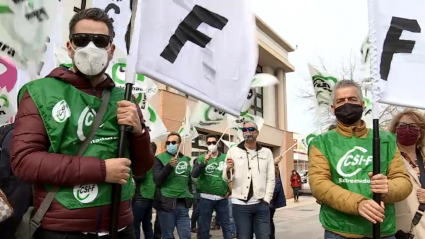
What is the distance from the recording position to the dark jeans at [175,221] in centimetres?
712

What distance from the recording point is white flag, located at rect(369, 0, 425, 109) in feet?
10.1

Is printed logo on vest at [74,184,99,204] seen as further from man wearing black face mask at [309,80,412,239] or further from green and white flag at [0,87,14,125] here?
green and white flag at [0,87,14,125]

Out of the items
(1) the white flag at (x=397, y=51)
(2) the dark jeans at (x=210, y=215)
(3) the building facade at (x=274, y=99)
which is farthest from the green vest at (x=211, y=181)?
(3) the building facade at (x=274, y=99)

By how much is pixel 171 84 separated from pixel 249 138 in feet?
12.5

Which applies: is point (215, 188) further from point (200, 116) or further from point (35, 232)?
point (35, 232)

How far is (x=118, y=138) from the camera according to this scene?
2340 millimetres

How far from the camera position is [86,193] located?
219 cm

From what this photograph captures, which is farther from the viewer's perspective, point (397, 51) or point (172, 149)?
point (172, 149)

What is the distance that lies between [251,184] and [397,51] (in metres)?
3.48

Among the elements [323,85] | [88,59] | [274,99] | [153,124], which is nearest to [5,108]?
[88,59]

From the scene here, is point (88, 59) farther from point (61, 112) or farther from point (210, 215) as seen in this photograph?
point (210, 215)

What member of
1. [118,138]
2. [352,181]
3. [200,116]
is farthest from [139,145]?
[200,116]

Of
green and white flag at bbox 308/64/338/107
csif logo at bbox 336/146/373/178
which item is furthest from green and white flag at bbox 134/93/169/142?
csif logo at bbox 336/146/373/178

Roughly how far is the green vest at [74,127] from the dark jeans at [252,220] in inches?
154
